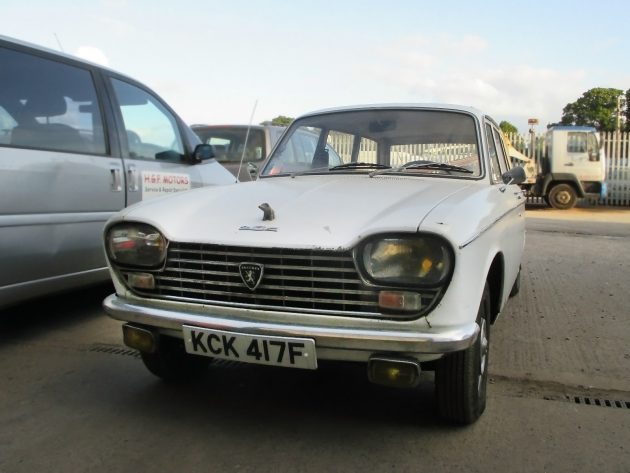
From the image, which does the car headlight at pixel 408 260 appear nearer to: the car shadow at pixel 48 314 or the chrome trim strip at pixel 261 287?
the chrome trim strip at pixel 261 287

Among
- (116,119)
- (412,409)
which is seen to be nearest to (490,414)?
(412,409)

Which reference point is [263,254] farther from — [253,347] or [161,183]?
[161,183]

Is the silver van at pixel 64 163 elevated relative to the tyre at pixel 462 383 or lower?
elevated

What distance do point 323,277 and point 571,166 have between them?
15.8 metres

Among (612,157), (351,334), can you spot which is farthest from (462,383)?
(612,157)

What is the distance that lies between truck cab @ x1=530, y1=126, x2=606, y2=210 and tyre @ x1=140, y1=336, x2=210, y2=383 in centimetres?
1531

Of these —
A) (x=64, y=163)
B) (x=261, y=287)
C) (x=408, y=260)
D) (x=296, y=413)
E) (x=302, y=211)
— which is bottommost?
(x=296, y=413)

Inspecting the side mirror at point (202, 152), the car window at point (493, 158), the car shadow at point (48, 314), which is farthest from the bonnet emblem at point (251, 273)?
the side mirror at point (202, 152)

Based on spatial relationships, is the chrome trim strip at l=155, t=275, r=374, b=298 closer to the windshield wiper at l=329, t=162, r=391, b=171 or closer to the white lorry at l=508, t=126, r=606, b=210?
the windshield wiper at l=329, t=162, r=391, b=171

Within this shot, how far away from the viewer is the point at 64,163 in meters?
3.90

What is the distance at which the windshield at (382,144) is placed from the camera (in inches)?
139

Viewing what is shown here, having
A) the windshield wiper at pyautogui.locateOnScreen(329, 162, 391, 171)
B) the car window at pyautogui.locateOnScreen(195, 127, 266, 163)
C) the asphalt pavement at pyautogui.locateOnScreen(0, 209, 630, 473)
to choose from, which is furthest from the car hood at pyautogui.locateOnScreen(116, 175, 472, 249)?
the car window at pyautogui.locateOnScreen(195, 127, 266, 163)

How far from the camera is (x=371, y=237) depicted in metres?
2.30

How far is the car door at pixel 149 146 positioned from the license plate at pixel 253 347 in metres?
2.31
